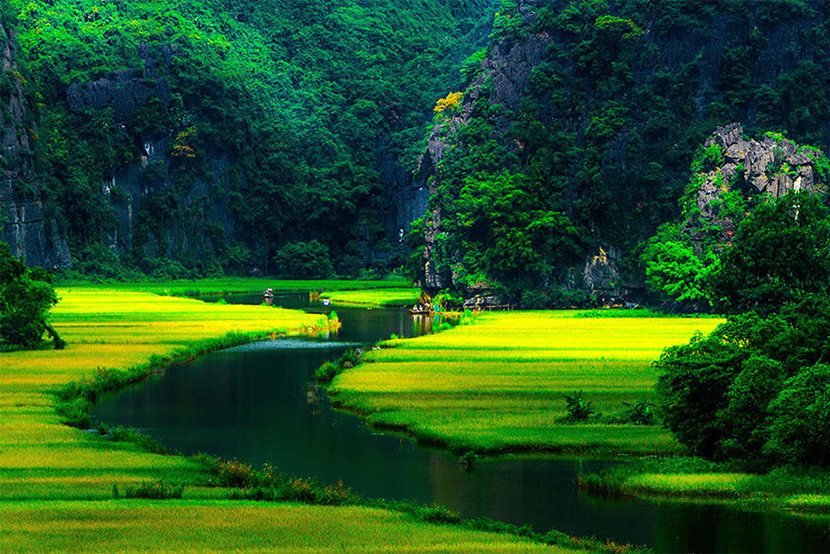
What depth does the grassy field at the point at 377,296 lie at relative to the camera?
11121 cm

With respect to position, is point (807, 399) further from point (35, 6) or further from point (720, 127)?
point (35, 6)

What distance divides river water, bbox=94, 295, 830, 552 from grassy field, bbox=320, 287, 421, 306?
2190 inches

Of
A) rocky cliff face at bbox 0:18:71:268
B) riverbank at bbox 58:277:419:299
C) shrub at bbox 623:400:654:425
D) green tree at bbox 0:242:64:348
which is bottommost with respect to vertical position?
shrub at bbox 623:400:654:425

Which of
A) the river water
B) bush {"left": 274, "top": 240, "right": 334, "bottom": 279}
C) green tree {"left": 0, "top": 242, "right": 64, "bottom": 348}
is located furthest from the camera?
bush {"left": 274, "top": 240, "right": 334, "bottom": 279}

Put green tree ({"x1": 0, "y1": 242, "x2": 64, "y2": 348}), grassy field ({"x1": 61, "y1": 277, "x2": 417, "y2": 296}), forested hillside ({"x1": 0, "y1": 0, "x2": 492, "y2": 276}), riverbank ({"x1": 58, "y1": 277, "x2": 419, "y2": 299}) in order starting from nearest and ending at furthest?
green tree ({"x1": 0, "y1": 242, "x2": 64, "y2": 348}) → riverbank ({"x1": 58, "y1": 277, "x2": 419, "y2": 299}) → grassy field ({"x1": 61, "y1": 277, "x2": 417, "y2": 296}) → forested hillside ({"x1": 0, "y1": 0, "x2": 492, "y2": 276})

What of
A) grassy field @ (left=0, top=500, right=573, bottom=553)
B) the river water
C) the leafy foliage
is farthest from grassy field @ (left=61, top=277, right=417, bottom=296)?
grassy field @ (left=0, top=500, right=573, bottom=553)

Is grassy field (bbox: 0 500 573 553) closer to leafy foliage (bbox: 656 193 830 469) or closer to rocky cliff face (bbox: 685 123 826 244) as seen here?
leafy foliage (bbox: 656 193 830 469)

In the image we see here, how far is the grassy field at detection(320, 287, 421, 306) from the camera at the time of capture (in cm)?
11121

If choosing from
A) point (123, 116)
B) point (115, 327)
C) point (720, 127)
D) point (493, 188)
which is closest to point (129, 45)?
point (123, 116)

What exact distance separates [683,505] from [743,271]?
68.2 feet

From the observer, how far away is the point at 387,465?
34.0m

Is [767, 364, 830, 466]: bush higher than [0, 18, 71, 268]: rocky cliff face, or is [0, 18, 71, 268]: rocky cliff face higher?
[0, 18, 71, 268]: rocky cliff face

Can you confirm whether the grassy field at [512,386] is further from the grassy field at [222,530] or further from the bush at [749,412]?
the grassy field at [222,530]

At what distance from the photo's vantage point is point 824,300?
3909 centimetres
